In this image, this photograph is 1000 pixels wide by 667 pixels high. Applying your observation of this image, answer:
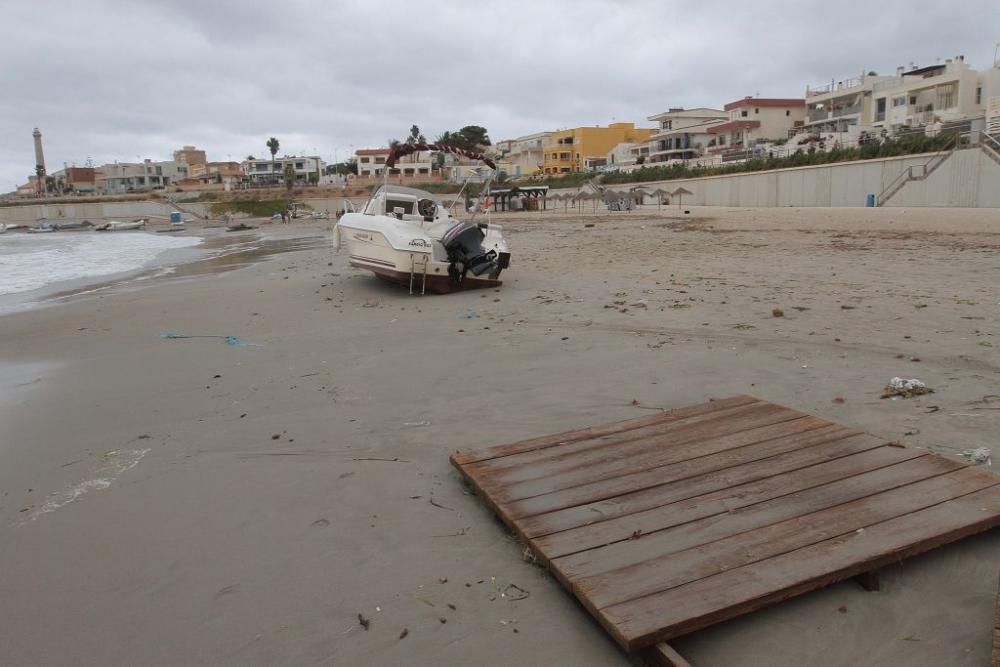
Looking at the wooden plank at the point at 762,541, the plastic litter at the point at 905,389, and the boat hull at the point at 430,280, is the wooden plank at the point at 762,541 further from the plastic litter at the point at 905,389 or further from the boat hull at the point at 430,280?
the boat hull at the point at 430,280

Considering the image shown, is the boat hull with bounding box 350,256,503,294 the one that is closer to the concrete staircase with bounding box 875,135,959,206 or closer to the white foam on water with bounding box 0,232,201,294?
the white foam on water with bounding box 0,232,201,294

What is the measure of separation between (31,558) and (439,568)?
1.98 meters

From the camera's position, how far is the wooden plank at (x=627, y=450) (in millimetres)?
3611

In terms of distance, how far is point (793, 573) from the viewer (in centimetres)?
257

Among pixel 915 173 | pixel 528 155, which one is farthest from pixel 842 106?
pixel 528 155

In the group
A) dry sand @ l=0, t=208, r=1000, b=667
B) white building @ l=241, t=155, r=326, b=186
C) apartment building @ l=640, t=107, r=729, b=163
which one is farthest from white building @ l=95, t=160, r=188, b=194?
dry sand @ l=0, t=208, r=1000, b=667

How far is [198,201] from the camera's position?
9081 cm

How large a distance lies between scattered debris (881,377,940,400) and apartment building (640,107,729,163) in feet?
226

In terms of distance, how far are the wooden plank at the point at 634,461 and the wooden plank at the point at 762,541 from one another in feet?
2.28

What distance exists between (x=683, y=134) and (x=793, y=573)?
7503cm

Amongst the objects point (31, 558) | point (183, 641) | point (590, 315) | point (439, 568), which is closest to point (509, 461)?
point (439, 568)

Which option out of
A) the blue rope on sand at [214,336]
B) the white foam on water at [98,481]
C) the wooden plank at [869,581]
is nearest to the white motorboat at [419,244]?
the blue rope on sand at [214,336]

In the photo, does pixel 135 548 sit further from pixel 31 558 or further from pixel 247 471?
pixel 247 471

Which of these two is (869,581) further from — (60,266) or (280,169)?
(280,169)
